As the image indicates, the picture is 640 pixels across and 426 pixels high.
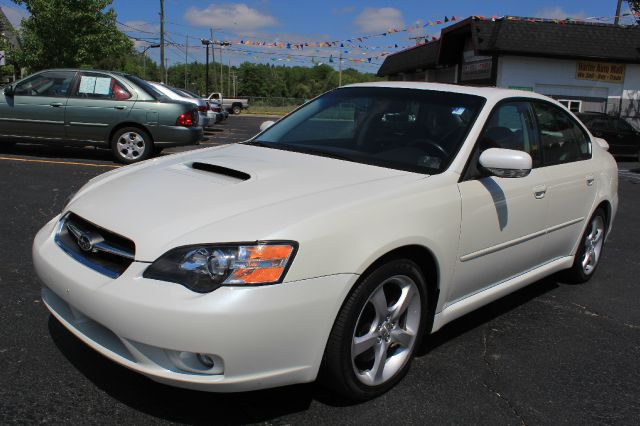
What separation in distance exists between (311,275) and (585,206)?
114 inches

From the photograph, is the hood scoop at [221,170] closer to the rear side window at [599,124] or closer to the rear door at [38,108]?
the rear door at [38,108]

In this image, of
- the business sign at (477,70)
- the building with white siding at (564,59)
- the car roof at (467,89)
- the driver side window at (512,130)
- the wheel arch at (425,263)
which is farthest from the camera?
the business sign at (477,70)

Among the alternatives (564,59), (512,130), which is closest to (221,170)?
(512,130)

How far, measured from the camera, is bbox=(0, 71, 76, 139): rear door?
9906 millimetres

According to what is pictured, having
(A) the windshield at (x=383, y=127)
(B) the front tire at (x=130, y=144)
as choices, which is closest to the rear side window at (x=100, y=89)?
(B) the front tire at (x=130, y=144)

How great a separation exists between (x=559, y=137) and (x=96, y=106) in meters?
8.07

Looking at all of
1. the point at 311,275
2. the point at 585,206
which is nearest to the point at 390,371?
the point at 311,275

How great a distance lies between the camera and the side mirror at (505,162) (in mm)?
3090

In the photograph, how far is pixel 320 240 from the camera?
2.39m

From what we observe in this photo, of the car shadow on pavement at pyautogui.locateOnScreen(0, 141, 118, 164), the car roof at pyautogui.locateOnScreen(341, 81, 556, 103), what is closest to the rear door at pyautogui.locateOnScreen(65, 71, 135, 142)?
the car shadow on pavement at pyautogui.locateOnScreen(0, 141, 118, 164)

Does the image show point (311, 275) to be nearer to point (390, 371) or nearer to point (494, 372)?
point (390, 371)

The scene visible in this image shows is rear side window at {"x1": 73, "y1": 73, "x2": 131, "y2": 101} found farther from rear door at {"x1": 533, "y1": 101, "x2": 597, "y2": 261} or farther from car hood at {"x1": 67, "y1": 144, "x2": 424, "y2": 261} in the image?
rear door at {"x1": 533, "y1": 101, "x2": 597, "y2": 261}

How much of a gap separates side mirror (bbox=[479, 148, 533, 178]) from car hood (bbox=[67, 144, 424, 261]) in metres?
0.43

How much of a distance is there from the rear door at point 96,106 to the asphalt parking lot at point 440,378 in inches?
224
